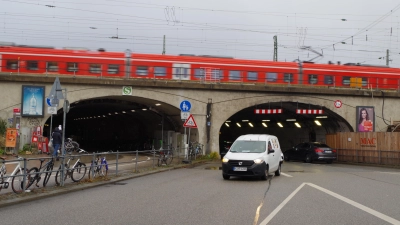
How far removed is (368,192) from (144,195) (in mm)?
6679

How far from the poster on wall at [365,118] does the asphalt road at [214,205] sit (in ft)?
62.1

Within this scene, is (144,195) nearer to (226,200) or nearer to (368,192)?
(226,200)

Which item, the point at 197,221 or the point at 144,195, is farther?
the point at 144,195

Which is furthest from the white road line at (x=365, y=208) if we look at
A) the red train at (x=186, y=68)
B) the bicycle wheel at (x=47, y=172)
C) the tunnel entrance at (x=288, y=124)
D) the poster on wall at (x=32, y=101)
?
the poster on wall at (x=32, y=101)

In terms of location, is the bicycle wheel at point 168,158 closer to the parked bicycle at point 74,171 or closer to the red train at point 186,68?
the red train at point 186,68

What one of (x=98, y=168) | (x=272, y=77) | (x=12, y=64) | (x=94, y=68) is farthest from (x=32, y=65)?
(x=272, y=77)

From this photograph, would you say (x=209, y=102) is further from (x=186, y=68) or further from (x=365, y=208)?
(x=365, y=208)

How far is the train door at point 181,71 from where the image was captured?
101ft

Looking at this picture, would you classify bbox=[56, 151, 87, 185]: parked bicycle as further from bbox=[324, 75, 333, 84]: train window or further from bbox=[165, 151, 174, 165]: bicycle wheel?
bbox=[324, 75, 333, 84]: train window

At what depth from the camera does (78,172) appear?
1464 cm

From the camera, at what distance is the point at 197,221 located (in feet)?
27.7

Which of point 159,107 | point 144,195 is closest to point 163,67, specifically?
point 159,107

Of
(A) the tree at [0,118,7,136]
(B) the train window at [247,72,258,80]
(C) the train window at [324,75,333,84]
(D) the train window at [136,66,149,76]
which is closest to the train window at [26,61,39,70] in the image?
(A) the tree at [0,118,7,136]

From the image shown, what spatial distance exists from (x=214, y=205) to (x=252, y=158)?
6.15 meters
